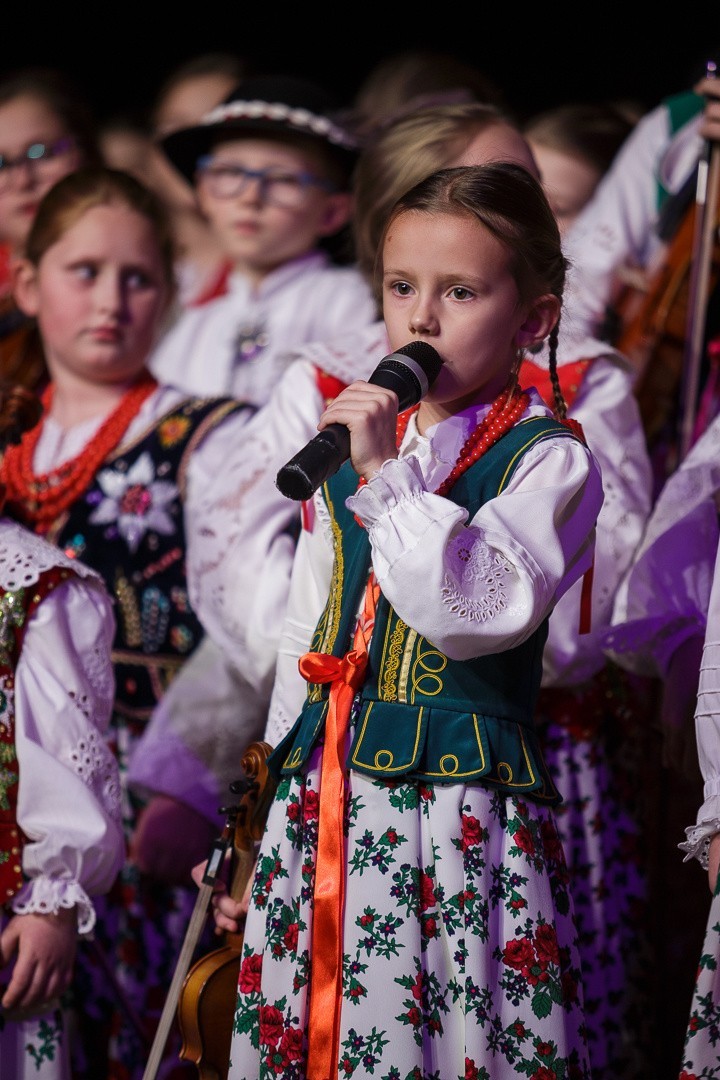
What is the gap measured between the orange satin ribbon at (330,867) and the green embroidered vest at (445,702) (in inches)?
0.7

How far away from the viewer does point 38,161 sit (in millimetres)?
3396

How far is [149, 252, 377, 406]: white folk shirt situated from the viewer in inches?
132

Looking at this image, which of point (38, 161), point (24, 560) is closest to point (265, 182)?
point (38, 161)

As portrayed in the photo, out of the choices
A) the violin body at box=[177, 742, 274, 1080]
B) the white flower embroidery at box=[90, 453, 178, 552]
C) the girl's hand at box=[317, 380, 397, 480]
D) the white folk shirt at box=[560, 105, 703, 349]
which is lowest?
the violin body at box=[177, 742, 274, 1080]

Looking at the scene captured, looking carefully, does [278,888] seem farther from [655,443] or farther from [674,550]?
[655,443]

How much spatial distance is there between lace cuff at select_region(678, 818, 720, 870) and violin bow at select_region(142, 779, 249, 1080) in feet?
1.64

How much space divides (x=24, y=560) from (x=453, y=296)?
0.71m

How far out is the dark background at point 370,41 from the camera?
3.83m

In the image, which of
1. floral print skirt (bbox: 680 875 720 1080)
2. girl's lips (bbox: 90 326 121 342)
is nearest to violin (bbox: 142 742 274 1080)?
floral print skirt (bbox: 680 875 720 1080)

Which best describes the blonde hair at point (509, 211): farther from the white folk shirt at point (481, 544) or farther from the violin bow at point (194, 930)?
the violin bow at point (194, 930)

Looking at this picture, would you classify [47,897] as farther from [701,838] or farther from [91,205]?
[91,205]

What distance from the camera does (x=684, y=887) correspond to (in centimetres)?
247

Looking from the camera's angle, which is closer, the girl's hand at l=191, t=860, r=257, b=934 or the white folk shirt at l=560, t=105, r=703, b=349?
the girl's hand at l=191, t=860, r=257, b=934

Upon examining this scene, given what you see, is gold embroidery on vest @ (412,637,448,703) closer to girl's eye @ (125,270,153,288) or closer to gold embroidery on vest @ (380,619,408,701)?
gold embroidery on vest @ (380,619,408,701)
